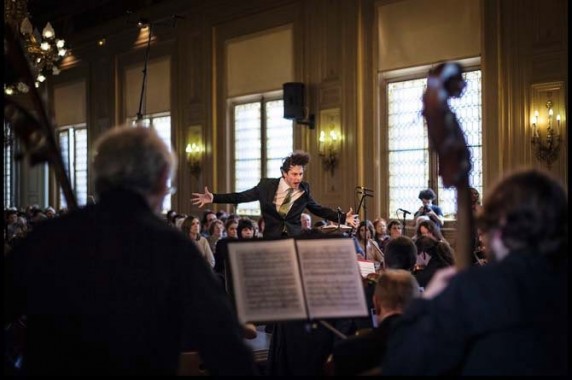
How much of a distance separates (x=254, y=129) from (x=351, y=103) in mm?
2839

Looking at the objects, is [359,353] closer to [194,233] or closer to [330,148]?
[194,233]

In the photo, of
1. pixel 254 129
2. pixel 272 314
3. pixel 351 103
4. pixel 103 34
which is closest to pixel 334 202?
pixel 351 103

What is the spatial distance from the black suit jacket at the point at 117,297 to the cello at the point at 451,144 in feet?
2.37

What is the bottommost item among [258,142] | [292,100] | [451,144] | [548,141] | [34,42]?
[451,144]

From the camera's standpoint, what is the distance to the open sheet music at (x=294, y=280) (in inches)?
104

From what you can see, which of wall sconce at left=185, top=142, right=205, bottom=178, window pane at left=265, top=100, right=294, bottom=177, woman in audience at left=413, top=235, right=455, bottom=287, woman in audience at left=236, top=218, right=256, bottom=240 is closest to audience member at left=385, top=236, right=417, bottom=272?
woman in audience at left=413, top=235, right=455, bottom=287

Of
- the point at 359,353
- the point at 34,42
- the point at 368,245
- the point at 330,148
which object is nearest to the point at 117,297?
the point at 359,353

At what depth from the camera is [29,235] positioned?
211 centimetres

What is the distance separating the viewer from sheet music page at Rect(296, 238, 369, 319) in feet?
8.99

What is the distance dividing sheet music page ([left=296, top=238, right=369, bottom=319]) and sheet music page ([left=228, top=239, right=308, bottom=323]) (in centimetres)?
4

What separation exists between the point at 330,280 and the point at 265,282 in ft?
0.88

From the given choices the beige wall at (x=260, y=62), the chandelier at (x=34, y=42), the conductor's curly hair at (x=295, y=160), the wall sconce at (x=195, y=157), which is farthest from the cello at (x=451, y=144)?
the wall sconce at (x=195, y=157)

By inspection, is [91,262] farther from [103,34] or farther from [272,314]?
[103,34]

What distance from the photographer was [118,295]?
203 cm
